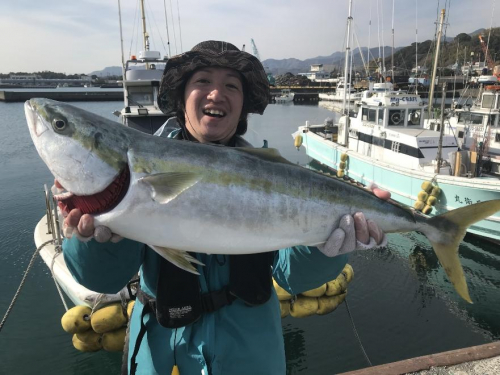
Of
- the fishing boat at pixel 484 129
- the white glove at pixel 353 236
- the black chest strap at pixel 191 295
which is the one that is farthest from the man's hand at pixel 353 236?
the fishing boat at pixel 484 129

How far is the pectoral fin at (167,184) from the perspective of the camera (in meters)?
2.28

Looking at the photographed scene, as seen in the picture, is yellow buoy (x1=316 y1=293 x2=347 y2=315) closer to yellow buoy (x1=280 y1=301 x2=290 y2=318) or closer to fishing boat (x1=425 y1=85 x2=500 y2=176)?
yellow buoy (x1=280 y1=301 x2=290 y2=318)

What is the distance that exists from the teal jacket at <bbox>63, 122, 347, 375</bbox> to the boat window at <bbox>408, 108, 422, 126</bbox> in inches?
839

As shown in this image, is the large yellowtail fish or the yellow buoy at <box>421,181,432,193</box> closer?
the large yellowtail fish

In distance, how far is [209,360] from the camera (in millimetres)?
2510

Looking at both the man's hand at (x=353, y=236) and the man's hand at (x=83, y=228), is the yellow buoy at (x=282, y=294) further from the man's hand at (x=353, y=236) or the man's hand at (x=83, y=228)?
the man's hand at (x=83, y=228)

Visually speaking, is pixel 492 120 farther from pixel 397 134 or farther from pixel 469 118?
pixel 397 134

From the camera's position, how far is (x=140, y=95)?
17.1m

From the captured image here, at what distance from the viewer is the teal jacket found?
8.14 feet

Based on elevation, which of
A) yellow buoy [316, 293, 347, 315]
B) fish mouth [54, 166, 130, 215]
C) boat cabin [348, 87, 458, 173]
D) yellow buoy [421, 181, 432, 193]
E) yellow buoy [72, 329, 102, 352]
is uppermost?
fish mouth [54, 166, 130, 215]

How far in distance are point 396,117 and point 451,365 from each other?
18477mm

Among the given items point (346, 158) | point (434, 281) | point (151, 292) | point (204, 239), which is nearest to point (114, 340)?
point (151, 292)

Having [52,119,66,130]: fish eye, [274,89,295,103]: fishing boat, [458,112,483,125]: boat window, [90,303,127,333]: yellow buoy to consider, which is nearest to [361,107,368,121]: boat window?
[458,112,483,125]: boat window

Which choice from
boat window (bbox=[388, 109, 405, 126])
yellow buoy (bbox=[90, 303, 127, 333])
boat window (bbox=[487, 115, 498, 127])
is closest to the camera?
yellow buoy (bbox=[90, 303, 127, 333])
